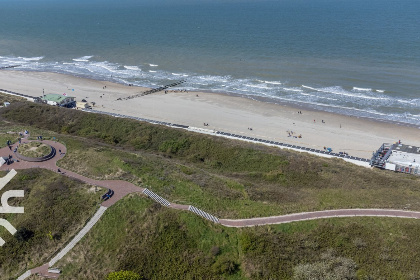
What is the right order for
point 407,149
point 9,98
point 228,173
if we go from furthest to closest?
point 9,98 < point 407,149 < point 228,173

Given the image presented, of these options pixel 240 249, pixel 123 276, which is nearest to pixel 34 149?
pixel 123 276

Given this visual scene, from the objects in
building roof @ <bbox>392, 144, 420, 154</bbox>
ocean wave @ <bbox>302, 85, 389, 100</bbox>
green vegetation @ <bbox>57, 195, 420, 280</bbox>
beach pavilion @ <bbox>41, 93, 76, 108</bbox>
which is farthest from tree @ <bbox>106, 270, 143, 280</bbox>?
ocean wave @ <bbox>302, 85, 389, 100</bbox>

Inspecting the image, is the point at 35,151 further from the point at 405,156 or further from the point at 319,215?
the point at 405,156

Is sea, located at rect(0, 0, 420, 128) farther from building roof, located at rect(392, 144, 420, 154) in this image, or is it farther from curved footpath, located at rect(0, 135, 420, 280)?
curved footpath, located at rect(0, 135, 420, 280)

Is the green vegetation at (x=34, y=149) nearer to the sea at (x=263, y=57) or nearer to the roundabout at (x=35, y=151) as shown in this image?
the roundabout at (x=35, y=151)

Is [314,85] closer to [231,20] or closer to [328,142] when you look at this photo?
[328,142]
